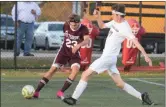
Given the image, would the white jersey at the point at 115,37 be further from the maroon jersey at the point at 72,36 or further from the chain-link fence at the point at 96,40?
the chain-link fence at the point at 96,40

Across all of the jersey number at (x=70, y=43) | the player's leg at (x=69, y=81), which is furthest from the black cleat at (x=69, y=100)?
the jersey number at (x=70, y=43)

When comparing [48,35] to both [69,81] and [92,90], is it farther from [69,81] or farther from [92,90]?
[69,81]

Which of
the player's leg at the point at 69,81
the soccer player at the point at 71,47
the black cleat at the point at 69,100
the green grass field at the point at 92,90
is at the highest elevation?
the soccer player at the point at 71,47

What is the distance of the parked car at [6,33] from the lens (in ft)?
82.5

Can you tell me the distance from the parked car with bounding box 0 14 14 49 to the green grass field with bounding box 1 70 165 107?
784cm

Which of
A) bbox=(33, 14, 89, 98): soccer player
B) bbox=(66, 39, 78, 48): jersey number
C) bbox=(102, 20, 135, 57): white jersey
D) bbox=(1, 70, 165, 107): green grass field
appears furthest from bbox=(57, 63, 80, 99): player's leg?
bbox=(102, 20, 135, 57): white jersey

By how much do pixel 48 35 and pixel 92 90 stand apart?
15223mm

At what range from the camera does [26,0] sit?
1834 centimetres

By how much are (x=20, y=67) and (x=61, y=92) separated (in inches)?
281

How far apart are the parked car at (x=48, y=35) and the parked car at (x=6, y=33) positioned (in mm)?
1782

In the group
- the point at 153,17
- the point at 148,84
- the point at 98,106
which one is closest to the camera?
the point at 98,106

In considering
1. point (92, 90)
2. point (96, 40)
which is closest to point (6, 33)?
point (96, 40)

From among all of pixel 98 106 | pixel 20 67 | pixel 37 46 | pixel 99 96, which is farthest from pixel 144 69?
pixel 37 46

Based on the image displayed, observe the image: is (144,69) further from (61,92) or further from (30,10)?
(61,92)
